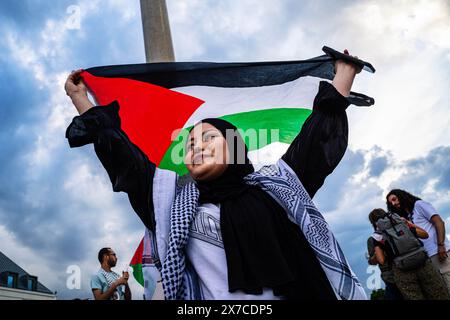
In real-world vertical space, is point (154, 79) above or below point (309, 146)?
above

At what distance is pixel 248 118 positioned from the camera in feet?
12.7

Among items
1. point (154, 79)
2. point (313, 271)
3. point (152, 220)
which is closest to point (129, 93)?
point (154, 79)

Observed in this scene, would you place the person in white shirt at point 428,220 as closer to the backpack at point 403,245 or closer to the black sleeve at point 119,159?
the backpack at point 403,245

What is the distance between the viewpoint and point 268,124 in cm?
382

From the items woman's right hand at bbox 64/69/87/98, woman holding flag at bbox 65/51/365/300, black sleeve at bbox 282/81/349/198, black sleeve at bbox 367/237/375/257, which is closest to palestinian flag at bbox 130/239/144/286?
woman holding flag at bbox 65/51/365/300

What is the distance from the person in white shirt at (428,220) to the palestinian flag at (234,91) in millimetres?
2459

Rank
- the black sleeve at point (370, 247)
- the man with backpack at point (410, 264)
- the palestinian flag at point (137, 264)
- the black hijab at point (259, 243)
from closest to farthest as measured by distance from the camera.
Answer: the black hijab at point (259, 243)
the palestinian flag at point (137, 264)
the man with backpack at point (410, 264)
the black sleeve at point (370, 247)

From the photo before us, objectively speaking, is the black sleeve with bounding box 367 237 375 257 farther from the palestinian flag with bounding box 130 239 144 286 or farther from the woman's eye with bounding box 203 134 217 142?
the woman's eye with bounding box 203 134 217 142

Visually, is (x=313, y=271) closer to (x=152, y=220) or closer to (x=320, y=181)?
(x=320, y=181)

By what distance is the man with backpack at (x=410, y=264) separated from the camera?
15.6 ft

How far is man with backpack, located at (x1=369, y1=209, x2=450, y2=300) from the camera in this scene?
475 cm

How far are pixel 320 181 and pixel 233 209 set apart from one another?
0.77 metres

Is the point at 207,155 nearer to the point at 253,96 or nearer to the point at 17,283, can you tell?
the point at 253,96

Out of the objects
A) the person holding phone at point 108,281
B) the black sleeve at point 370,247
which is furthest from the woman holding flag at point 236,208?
the black sleeve at point 370,247
